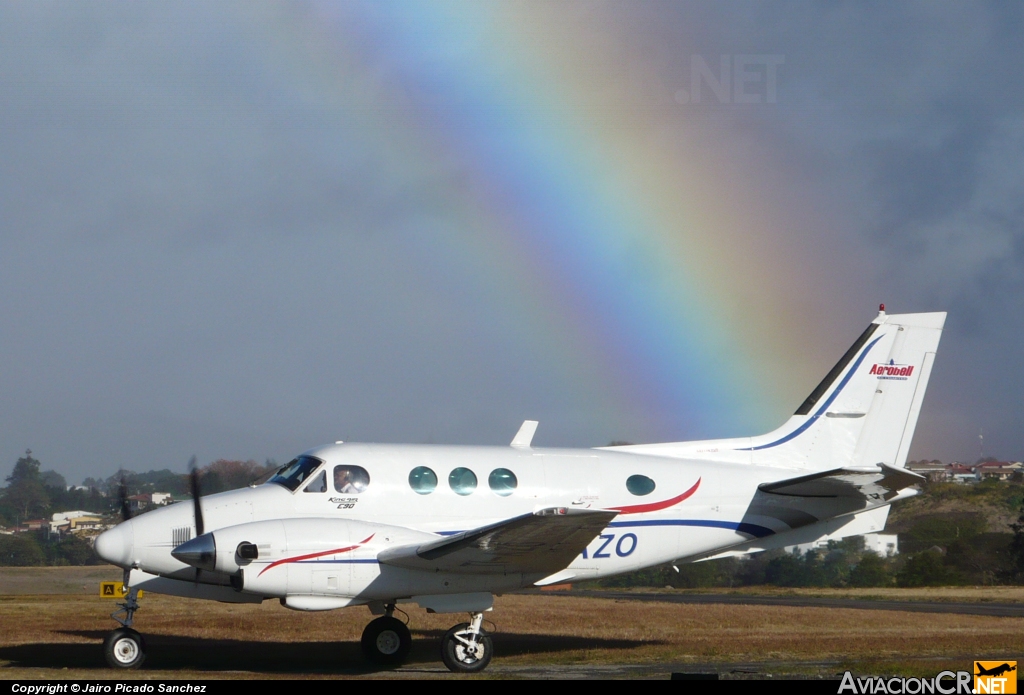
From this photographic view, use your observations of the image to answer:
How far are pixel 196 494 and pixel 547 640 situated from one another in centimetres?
694

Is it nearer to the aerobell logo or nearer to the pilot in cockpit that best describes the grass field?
the pilot in cockpit

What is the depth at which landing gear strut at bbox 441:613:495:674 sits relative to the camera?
12.4 meters

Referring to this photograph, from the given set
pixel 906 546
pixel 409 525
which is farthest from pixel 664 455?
pixel 906 546

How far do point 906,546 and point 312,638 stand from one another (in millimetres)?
31388

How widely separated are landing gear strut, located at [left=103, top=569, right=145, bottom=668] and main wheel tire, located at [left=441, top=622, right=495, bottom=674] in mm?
3790

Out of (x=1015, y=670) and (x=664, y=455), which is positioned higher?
(x=664, y=455)

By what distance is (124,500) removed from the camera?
529 inches

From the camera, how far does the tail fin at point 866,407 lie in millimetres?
15477

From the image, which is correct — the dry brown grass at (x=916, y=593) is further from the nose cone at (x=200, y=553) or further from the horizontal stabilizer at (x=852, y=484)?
the nose cone at (x=200, y=553)

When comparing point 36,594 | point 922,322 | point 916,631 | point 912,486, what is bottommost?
point 36,594

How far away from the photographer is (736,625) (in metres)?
19.7

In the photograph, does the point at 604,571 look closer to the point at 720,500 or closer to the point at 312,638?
the point at 720,500

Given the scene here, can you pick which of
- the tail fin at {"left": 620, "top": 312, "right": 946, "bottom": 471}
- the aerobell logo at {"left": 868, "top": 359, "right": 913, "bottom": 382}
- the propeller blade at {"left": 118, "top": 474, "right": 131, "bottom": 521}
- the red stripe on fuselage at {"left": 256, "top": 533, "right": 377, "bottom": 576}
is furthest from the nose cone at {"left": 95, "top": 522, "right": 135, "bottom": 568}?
the aerobell logo at {"left": 868, "top": 359, "right": 913, "bottom": 382}

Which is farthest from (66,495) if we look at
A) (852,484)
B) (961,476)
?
(961,476)
